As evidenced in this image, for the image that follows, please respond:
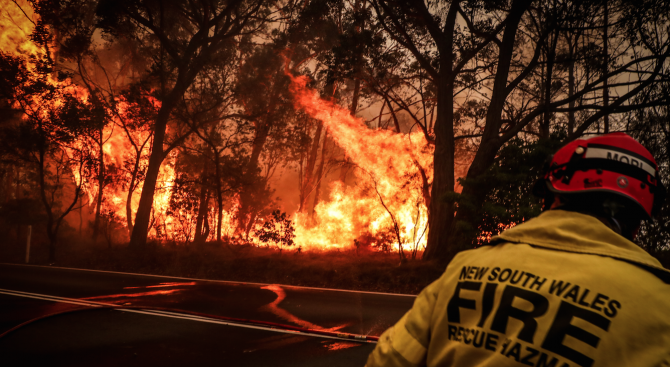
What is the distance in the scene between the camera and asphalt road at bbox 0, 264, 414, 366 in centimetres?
525

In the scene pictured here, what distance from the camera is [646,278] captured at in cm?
117

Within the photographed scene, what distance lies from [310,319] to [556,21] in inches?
469

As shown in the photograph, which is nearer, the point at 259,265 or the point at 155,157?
the point at 259,265

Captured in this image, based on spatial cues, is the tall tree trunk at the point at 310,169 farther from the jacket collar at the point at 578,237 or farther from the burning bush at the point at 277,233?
the jacket collar at the point at 578,237

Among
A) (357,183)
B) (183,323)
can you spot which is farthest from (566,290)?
(357,183)

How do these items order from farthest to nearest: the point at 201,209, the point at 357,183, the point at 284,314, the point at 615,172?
the point at 357,183 → the point at 201,209 → the point at 284,314 → the point at 615,172

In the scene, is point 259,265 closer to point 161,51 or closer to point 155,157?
point 155,157

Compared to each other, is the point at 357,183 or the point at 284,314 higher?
the point at 357,183

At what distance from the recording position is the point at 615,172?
1466mm

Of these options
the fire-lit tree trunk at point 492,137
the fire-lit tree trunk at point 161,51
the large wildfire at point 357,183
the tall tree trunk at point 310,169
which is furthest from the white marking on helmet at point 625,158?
the tall tree trunk at point 310,169

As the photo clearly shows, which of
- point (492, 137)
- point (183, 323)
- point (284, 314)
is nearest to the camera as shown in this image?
point (183, 323)

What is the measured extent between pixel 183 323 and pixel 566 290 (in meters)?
6.86

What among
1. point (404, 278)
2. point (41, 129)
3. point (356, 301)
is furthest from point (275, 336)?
point (41, 129)

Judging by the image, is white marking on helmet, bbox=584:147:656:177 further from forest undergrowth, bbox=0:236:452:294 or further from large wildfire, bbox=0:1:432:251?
large wildfire, bbox=0:1:432:251
